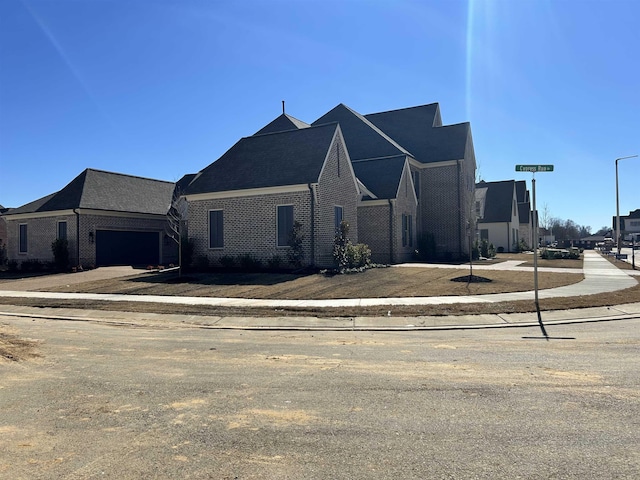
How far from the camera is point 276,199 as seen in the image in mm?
21812

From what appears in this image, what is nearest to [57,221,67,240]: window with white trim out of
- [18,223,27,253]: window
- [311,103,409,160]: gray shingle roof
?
[18,223,27,253]: window

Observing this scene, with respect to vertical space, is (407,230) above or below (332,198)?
below

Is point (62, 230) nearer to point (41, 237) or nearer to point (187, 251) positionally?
point (41, 237)

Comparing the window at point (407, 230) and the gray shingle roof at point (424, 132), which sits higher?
the gray shingle roof at point (424, 132)

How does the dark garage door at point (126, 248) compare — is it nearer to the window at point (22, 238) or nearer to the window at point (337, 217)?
the window at point (22, 238)

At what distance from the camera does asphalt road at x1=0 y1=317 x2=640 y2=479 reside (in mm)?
3709

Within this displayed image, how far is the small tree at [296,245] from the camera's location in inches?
827

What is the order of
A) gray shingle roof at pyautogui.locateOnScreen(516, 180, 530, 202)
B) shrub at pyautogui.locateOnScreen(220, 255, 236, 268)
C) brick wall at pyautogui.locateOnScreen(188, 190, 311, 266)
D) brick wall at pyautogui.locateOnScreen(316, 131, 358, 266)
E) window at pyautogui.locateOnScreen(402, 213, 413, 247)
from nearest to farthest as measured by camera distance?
brick wall at pyautogui.locateOnScreen(188, 190, 311, 266) → brick wall at pyautogui.locateOnScreen(316, 131, 358, 266) → shrub at pyautogui.locateOnScreen(220, 255, 236, 268) → window at pyautogui.locateOnScreen(402, 213, 413, 247) → gray shingle roof at pyautogui.locateOnScreen(516, 180, 530, 202)

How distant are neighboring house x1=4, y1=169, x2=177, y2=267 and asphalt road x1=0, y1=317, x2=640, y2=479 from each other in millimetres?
22146

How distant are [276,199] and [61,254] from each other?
14491mm

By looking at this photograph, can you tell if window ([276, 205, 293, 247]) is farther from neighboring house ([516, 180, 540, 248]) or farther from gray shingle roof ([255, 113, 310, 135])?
neighboring house ([516, 180, 540, 248])

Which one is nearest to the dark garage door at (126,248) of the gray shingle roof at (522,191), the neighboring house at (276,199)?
the neighboring house at (276,199)

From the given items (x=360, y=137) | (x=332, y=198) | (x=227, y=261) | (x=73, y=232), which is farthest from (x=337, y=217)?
(x=73, y=232)

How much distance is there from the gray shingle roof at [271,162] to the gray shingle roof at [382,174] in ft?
20.2
